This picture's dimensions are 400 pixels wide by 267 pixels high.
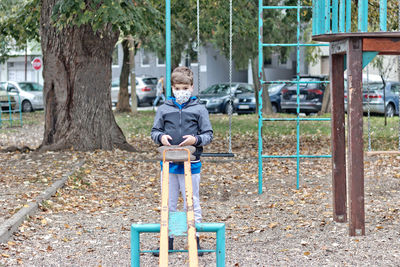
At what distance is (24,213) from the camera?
762 centimetres

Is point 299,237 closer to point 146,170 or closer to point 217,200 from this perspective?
point 217,200

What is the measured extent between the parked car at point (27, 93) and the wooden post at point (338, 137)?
2653 centimetres

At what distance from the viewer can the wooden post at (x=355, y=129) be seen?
6.53 metres

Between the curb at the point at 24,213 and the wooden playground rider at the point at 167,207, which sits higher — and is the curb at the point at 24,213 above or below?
below

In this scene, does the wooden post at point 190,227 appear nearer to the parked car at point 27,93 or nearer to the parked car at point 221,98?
the parked car at point 221,98

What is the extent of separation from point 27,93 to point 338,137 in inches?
1071

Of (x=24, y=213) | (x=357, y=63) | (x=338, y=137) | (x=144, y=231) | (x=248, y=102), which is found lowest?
(x=24, y=213)

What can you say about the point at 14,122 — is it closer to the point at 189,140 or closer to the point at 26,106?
the point at 26,106

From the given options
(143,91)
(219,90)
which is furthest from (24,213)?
(143,91)

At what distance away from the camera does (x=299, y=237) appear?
6797mm

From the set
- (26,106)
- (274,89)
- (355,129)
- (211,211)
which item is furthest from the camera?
(26,106)

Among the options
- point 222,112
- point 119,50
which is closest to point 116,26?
point 222,112

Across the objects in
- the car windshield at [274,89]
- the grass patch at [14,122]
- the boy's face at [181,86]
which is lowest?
the grass patch at [14,122]

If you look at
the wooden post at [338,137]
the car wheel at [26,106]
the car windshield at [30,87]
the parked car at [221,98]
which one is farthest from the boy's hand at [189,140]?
the car windshield at [30,87]
